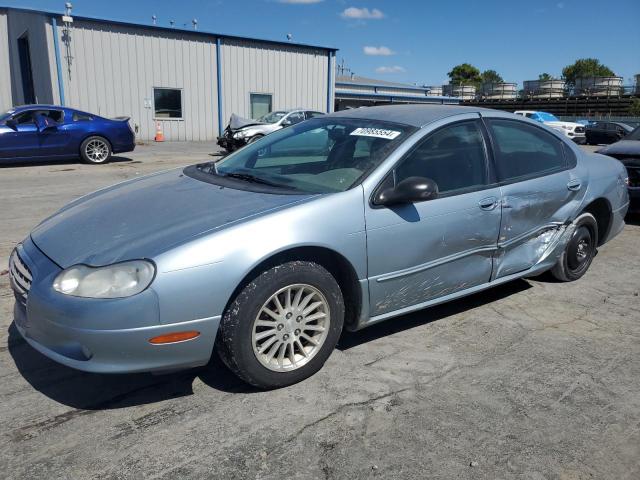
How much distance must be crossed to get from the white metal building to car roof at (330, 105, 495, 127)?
1891cm

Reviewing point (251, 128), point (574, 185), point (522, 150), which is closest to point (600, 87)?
point (251, 128)

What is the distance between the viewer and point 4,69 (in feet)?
82.3

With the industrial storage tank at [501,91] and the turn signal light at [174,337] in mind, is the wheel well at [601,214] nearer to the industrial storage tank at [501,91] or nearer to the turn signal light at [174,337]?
the turn signal light at [174,337]

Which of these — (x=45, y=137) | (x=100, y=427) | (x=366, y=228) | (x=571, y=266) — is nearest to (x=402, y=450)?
(x=366, y=228)

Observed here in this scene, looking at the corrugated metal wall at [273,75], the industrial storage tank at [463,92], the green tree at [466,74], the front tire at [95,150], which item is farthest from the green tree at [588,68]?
the front tire at [95,150]

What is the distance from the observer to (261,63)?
24453mm

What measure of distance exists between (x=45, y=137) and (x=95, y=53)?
9.17 m

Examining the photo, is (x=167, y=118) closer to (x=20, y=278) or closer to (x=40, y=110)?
(x=40, y=110)

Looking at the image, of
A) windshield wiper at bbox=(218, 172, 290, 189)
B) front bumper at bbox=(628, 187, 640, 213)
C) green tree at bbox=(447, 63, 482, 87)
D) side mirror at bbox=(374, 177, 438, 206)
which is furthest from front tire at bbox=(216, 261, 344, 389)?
green tree at bbox=(447, 63, 482, 87)

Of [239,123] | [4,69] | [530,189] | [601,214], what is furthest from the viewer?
[4,69]

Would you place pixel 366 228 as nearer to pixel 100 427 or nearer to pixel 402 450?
pixel 402 450

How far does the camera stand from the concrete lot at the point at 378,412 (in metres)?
2.39

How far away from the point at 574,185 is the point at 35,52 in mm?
22752

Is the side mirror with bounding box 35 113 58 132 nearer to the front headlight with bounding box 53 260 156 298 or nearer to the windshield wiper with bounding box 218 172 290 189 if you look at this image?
the windshield wiper with bounding box 218 172 290 189
